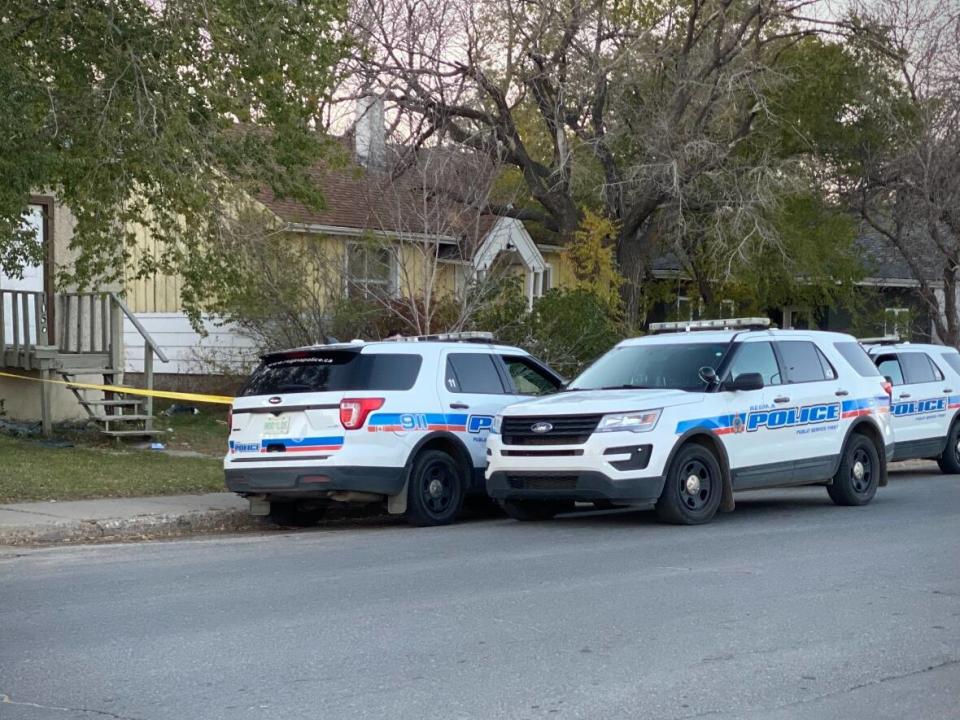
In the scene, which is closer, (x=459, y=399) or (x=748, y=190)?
(x=459, y=399)

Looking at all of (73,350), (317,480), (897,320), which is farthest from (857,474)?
(897,320)

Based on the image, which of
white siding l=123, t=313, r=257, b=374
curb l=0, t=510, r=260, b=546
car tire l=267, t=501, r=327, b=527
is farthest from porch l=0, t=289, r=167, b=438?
car tire l=267, t=501, r=327, b=527

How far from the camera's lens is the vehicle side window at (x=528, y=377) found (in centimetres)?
1473

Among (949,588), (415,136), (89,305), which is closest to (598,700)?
(949,588)

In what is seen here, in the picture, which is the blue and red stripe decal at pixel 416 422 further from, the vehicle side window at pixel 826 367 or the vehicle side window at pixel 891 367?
the vehicle side window at pixel 891 367

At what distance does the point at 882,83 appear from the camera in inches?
1111

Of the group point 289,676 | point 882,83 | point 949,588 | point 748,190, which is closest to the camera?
point 289,676

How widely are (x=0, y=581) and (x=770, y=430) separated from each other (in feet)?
24.3

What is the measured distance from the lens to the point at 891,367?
19.7 m

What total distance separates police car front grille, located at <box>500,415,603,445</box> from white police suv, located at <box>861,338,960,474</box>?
7821 mm

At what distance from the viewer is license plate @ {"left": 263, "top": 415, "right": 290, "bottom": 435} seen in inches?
504

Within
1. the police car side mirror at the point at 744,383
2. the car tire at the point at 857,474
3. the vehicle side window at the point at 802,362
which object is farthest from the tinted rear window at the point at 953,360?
the police car side mirror at the point at 744,383

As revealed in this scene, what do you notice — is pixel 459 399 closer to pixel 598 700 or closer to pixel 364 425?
pixel 364 425

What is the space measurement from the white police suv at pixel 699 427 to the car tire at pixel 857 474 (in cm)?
1
